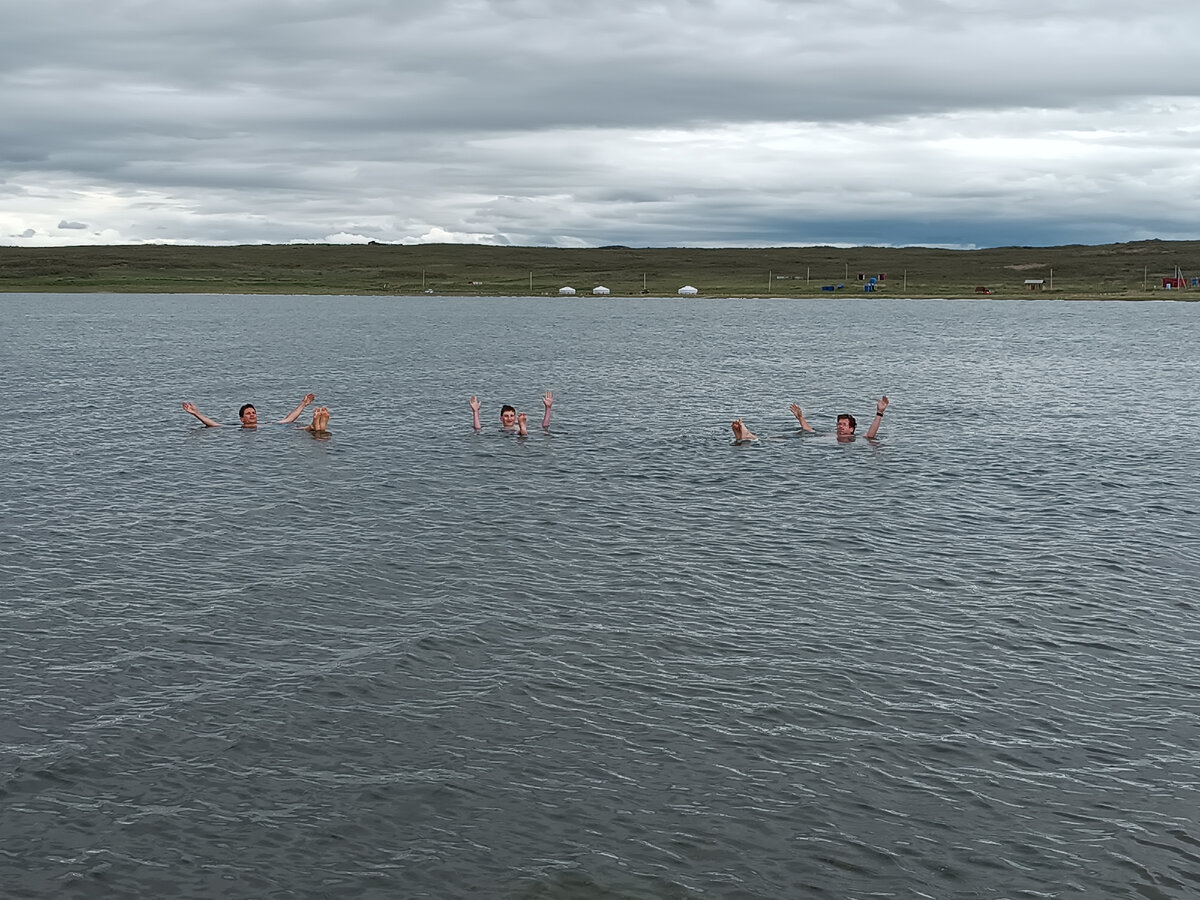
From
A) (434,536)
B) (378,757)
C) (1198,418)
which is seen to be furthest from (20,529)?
(1198,418)

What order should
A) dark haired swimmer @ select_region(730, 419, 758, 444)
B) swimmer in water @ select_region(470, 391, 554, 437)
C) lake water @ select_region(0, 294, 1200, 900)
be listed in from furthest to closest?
swimmer in water @ select_region(470, 391, 554, 437), dark haired swimmer @ select_region(730, 419, 758, 444), lake water @ select_region(0, 294, 1200, 900)

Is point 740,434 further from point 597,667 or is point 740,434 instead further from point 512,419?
point 597,667

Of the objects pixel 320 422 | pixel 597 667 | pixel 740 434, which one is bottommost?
pixel 597 667

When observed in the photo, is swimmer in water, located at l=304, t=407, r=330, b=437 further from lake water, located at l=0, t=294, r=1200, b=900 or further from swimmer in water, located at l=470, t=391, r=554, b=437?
swimmer in water, located at l=470, t=391, r=554, b=437

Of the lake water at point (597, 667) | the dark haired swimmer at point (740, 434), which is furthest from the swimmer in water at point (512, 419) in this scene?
the dark haired swimmer at point (740, 434)

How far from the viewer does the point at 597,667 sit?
1994cm

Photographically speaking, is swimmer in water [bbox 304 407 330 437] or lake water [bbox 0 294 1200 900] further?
swimmer in water [bbox 304 407 330 437]

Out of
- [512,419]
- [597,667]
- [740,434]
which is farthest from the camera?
[512,419]

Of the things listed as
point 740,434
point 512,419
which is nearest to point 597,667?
point 740,434

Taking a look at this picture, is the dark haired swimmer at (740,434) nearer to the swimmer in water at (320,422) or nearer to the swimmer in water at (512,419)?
the swimmer in water at (512,419)

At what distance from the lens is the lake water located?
14180mm

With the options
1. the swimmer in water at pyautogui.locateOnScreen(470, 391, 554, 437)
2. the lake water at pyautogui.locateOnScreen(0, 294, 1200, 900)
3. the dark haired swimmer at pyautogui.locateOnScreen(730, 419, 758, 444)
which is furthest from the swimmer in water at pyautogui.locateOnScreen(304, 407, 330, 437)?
the dark haired swimmer at pyautogui.locateOnScreen(730, 419, 758, 444)

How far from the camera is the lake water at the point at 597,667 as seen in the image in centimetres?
Result: 1418

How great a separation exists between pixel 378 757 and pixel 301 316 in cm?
15488
